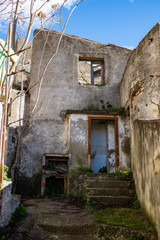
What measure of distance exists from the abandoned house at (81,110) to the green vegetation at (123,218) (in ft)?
8.31

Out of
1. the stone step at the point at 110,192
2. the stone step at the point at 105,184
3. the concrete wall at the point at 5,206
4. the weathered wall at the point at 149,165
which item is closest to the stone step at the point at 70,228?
the concrete wall at the point at 5,206

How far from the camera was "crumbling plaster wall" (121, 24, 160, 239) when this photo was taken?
167 inches

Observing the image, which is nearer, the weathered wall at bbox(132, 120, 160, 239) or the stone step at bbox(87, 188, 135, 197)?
the weathered wall at bbox(132, 120, 160, 239)

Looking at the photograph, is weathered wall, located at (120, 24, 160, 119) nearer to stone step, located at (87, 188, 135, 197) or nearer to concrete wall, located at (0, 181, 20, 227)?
stone step, located at (87, 188, 135, 197)

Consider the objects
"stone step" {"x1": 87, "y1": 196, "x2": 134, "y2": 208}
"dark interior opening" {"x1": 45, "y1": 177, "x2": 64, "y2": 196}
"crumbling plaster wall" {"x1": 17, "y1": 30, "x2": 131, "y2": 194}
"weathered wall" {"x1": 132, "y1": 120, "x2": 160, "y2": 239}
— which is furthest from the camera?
"crumbling plaster wall" {"x1": 17, "y1": 30, "x2": 131, "y2": 194}

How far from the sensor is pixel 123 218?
4.73 meters

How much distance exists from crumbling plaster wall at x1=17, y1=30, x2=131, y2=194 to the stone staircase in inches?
105

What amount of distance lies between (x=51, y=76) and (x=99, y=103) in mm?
2335

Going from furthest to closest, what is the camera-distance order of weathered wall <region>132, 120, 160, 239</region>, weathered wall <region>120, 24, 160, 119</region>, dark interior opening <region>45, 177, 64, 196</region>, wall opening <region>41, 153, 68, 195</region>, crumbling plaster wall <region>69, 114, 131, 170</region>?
crumbling plaster wall <region>69, 114, 131, 170</region>, dark interior opening <region>45, 177, 64, 196</region>, wall opening <region>41, 153, 68, 195</region>, weathered wall <region>120, 24, 160, 119</region>, weathered wall <region>132, 120, 160, 239</region>

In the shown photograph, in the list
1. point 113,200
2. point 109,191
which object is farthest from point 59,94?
point 113,200

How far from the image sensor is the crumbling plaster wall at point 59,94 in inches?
367

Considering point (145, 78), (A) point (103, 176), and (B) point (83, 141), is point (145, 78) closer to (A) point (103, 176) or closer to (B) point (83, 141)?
(B) point (83, 141)

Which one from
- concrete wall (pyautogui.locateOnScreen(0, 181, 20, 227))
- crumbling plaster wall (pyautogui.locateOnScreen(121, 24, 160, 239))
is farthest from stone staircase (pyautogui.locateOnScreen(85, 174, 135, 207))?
concrete wall (pyautogui.locateOnScreen(0, 181, 20, 227))

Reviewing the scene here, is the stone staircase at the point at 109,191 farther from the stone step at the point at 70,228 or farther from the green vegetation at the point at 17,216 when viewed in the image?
the green vegetation at the point at 17,216
